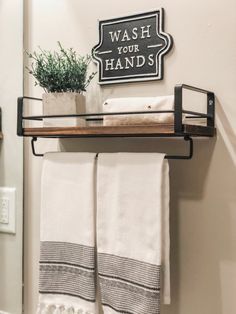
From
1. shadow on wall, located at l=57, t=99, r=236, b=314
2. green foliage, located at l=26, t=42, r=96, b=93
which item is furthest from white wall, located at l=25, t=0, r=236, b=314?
green foliage, located at l=26, t=42, r=96, b=93

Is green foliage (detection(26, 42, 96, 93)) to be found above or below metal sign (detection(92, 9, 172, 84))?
below

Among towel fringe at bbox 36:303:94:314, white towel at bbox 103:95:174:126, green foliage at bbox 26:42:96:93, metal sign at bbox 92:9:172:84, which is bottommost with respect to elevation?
towel fringe at bbox 36:303:94:314

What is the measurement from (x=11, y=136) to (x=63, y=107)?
35 centimetres

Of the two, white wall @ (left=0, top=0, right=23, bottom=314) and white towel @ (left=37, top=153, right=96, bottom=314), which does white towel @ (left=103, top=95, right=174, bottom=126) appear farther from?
white wall @ (left=0, top=0, right=23, bottom=314)

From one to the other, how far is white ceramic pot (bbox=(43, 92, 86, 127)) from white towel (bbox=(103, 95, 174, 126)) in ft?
0.33

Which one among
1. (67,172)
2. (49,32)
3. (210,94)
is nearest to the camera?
(210,94)

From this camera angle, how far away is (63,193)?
1.20 metres

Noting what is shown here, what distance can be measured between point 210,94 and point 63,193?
0.49 meters

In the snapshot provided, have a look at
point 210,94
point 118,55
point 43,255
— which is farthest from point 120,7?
point 43,255

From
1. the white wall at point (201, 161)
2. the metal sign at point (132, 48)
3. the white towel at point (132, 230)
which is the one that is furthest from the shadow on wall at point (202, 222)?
the metal sign at point (132, 48)

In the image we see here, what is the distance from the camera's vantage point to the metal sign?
3.84 feet

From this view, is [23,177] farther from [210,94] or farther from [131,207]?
[210,94]

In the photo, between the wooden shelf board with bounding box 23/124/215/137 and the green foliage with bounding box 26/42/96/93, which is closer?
the wooden shelf board with bounding box 23/124/215/137

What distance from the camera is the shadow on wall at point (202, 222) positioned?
1094mm
